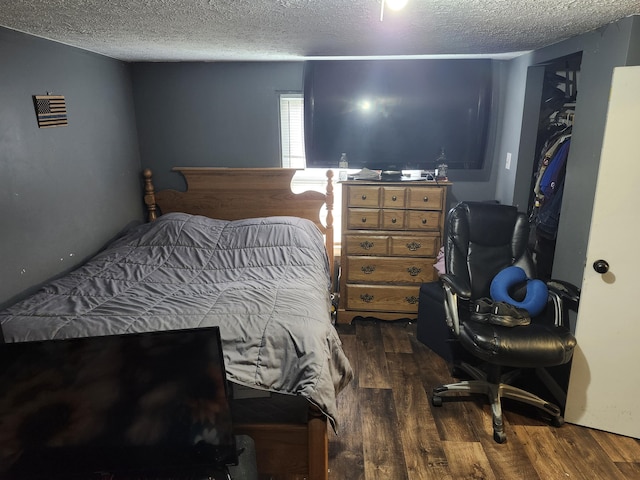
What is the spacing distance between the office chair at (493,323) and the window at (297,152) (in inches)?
45.1

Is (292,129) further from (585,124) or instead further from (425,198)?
(585,124)

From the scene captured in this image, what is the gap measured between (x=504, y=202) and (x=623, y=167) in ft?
4.95

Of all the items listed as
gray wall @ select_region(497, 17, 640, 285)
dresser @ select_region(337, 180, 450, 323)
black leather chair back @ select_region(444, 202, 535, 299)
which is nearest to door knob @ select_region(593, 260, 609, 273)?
gray wall @ select_region(497, 17, 640, 285)

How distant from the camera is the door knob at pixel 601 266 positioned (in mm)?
2145

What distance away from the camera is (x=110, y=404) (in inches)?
54.6

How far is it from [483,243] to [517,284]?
1.07 feet

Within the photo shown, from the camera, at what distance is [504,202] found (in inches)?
140

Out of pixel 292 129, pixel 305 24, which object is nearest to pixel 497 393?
pixel 305 24

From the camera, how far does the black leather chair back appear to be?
277 centimetres

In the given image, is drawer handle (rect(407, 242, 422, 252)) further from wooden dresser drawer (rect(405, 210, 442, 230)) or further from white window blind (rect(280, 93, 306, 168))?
white window blind (rect(280, 93, 306, 168))

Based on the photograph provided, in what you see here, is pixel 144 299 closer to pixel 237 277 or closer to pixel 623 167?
pixel 237 277

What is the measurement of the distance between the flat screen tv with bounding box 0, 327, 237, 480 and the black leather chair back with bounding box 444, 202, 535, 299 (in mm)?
1823

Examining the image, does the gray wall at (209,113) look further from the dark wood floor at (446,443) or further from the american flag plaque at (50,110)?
the dark wood floor at (446,443)

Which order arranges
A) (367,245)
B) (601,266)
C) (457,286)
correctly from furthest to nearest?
(367,245) < (457,286) < (601,266)
